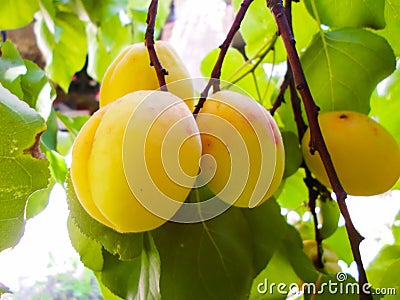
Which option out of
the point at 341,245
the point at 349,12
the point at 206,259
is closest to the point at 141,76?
the point at 206,259

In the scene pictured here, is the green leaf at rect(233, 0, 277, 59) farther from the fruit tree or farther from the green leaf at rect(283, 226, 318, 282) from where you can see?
the green leaf at rect(283, 226, 318, 282)

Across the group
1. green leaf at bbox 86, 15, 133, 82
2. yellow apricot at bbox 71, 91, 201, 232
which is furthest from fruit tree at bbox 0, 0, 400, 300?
green leaf at bbox 86, 15, 133, 82

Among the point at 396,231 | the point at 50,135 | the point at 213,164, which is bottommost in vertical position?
the point at 396,231

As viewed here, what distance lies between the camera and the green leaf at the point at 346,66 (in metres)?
0.48

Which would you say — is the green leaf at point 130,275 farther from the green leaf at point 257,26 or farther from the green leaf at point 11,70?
the green leaf at point 257,26

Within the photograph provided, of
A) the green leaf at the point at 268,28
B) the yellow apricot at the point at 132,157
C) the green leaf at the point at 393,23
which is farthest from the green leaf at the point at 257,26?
the yellow apricot at the point at 132,157

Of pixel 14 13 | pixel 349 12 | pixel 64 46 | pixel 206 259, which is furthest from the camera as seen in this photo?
pixel 64 46

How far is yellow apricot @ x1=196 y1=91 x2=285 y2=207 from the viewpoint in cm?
33

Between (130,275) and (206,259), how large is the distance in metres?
0.06

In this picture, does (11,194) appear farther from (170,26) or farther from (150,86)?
(170,26)

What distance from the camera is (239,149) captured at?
0.33 meters

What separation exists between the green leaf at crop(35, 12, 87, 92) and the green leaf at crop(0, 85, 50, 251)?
17.0 inches

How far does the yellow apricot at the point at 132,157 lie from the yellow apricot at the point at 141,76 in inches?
1.9

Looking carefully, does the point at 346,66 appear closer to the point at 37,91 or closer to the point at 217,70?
the point at 217,70
